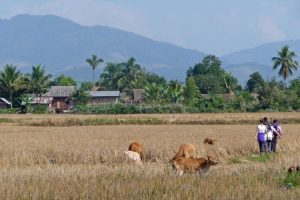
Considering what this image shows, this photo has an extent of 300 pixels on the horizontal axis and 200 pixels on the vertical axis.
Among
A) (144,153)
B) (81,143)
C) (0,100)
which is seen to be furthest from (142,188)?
(0,100)

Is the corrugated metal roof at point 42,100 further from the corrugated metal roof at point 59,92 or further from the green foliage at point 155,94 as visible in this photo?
the green foliage at point 155,94

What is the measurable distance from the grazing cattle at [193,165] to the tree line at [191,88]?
4561 cm

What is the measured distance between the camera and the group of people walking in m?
18.3

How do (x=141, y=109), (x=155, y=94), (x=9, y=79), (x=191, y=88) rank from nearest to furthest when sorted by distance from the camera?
(x=141, y=109) → (x=9, y=79) → (x=155, y=94) → (x=191, y=88)

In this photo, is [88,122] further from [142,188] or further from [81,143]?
[142,188]

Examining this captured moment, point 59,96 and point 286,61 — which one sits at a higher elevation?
point 286,61

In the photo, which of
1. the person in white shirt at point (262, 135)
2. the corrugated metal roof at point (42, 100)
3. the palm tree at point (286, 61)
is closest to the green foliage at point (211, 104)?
the palm tree at point (286, 61)

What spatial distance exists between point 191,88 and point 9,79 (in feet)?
70.8

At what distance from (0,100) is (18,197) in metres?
67.8

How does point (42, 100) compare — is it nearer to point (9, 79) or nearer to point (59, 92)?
point (59, 92)

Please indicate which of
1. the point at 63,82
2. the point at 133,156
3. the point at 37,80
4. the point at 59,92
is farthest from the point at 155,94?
the point at 133,156

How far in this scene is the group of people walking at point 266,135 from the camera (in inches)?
720

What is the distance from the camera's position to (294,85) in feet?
251

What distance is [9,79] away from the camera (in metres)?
66.4
